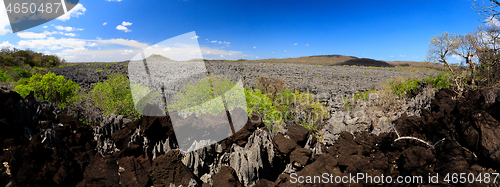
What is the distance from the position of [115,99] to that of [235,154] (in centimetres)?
538

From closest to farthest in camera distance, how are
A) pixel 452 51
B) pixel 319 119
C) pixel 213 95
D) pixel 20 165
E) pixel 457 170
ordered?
1. pixel 457 170
2. pixel 20 165
3. pixel 319 119
4. pixel 213 95
5. pixel 452 51

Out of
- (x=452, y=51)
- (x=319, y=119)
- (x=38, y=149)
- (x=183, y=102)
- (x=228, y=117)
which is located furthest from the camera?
(x=452, y=51)

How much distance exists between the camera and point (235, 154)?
262cm

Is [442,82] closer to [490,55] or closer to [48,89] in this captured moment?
[490,55]

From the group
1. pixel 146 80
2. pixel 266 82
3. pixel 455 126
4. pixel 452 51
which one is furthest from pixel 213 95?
pixel 452 51

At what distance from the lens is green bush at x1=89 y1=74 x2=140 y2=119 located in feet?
20.0

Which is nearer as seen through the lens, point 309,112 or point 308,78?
point 309,112

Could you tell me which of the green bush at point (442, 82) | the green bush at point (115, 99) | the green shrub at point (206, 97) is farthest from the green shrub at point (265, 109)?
the green bush at point (442, 82)

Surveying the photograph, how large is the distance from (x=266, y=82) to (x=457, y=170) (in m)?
8.11

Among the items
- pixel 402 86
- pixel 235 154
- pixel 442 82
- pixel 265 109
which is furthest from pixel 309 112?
pixel 442 82

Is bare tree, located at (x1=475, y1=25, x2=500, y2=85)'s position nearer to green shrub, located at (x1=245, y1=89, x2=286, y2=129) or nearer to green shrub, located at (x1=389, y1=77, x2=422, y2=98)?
green shrub, located at (x1=389, y1=77, x2=422, y2=98)

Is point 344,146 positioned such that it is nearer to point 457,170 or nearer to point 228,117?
point 457,170

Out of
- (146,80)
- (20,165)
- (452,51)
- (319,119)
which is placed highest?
(452,51)

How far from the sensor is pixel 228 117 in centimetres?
408
